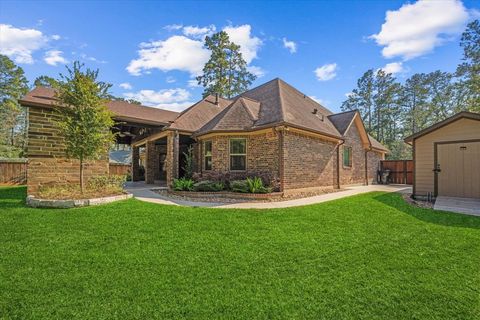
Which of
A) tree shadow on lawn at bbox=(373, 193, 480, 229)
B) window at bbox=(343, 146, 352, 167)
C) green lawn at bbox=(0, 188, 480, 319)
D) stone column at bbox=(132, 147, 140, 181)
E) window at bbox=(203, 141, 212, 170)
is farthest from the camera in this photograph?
stone column at bbox=(132, 147, 140, 181)

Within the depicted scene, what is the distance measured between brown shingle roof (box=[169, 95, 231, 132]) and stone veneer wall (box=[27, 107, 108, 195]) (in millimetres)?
4759

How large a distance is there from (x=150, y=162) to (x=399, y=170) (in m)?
18.4

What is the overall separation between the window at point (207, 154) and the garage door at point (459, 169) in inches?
382

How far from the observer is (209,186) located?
10031 millimetres

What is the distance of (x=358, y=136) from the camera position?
639 inches

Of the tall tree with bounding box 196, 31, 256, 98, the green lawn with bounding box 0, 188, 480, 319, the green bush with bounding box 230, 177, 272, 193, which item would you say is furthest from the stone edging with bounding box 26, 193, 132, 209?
the tall tree with bounding box 196, 31, 256, 98

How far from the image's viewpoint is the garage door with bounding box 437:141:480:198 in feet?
27.1

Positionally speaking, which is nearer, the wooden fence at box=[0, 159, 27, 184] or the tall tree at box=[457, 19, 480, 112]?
the wooden fence at box=[0, 159, 27, 184]

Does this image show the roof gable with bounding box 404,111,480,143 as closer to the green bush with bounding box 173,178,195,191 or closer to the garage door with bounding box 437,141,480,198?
the garage door with bounding box 437,141,480,198

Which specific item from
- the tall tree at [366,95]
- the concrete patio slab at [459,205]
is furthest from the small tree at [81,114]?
the tall tree at [366,95]

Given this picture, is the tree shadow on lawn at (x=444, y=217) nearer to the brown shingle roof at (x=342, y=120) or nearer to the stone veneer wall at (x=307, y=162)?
the stone veneer wall at (x=307, y=162)

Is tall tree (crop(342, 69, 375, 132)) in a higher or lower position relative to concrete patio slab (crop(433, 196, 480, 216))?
higher

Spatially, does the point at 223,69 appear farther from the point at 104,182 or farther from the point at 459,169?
the point at 459,169

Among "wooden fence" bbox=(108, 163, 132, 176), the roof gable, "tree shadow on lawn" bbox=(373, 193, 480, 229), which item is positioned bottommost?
"tree shadow on lawn" bbox=(373, 193, 480, 229)
